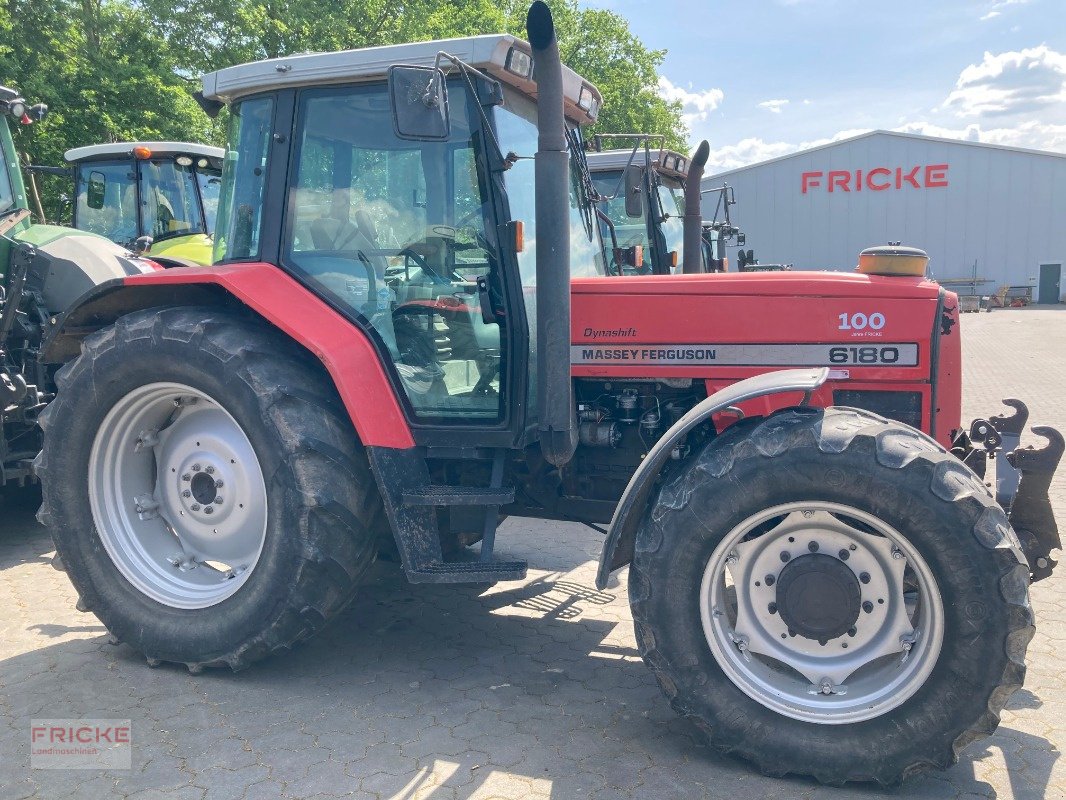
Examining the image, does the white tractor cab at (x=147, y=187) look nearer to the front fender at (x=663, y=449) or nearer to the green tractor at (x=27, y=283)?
the green tractor at (x=27, y=283)

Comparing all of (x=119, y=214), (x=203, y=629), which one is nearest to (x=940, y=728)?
(x=203, y=629)

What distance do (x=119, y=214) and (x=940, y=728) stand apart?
8824 mm

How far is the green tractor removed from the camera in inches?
208

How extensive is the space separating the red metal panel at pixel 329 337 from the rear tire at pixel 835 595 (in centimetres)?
118

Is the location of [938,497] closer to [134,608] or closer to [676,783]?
[676,783]

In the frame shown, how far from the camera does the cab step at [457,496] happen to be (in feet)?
11.1

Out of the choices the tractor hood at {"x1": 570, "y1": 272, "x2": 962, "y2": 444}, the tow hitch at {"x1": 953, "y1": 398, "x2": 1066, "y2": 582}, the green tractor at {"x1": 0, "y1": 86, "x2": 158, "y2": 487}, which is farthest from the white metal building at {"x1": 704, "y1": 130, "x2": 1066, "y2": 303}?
the tow hitch at {"x1": 953, "y1": 398, "x2": 1066, "y2": 582}

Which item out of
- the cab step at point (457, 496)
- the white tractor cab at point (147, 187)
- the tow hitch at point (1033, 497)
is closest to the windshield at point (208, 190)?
the white tractor cab at point (147, 187)

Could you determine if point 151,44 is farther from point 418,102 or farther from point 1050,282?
point 1050,282

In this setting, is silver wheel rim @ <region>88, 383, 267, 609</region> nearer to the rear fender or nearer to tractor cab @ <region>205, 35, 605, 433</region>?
the rear fender

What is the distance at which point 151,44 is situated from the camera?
1648cm

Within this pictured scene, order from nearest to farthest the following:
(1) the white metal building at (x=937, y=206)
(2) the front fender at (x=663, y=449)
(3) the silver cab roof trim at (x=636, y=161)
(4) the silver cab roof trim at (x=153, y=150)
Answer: (2) the front fender at (x=663, y=449)
(3) the silver cab roof trim at (x=636, y=161)
(4) the silver cab roof trim at (x=153, y=150)
(1) the white metal building at (x=937, y=206)

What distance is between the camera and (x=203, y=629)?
349 cm

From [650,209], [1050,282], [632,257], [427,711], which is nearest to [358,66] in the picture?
[427,711]
